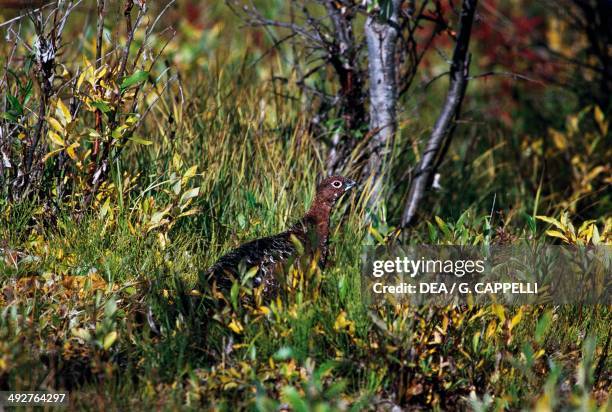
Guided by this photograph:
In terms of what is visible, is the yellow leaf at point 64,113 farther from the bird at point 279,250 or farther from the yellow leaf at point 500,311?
the yellow leaf at point 500,311

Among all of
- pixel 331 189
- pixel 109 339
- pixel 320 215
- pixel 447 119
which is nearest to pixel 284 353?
pixel 109 339

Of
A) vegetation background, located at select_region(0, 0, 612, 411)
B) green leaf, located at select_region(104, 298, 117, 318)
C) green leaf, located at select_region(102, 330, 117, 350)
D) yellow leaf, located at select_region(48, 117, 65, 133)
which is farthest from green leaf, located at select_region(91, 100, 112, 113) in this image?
green leaf, located at select_region(102, 330, 117, 350)

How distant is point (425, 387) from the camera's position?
11.2ft

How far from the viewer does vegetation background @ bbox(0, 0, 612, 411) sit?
3.34m

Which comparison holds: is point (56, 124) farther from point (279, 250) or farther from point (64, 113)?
point (279, 250)

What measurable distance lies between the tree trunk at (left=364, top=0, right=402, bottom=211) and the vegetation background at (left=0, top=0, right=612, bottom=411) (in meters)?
0.09

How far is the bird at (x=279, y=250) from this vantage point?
147 inches

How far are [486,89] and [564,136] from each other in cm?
276

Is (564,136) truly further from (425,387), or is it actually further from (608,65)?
(425,387)

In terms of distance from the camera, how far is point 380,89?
5250 millimetres

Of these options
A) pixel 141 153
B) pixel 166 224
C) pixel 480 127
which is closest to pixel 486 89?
pixel 480 127

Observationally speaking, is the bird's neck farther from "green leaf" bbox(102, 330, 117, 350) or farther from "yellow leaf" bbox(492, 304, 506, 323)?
"green leaf" bbox(102, 330, 117, 350)

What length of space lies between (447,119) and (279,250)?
1889mm

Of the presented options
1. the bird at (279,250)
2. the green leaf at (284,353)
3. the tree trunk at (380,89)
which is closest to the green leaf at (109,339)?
the bird at (279,250)
